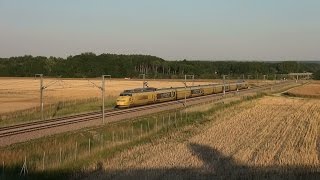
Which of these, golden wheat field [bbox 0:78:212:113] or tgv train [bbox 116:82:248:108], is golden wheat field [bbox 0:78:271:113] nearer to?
golden wheat field [bbox 0:78:212:113]

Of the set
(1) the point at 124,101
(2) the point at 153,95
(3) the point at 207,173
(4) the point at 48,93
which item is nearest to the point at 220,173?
(3) the point at 207,173

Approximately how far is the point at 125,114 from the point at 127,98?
8150 mm

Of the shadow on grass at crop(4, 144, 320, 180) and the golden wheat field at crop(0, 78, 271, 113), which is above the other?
the shadow on grass at crop(4, 144, 320, 180)

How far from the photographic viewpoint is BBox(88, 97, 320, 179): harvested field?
2086 centimetres

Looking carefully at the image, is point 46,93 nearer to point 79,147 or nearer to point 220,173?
point 79,147

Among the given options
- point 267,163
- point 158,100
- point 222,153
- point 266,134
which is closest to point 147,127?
point 266,134

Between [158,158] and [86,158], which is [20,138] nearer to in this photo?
[86,158]

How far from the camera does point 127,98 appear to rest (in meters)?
59.8

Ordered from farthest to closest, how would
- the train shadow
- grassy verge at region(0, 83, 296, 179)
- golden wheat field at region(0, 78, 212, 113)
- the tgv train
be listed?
1. golden wheat field at region(0, 78, 212, 113)
2. the tgv train
3. grassy verge at region(0, 83, 296, 179)
4. the train shadow

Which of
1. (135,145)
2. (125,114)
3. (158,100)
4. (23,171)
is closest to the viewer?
(23,171)

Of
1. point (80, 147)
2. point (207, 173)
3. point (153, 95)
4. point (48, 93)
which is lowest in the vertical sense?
point (48, 93)

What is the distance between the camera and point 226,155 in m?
25.4

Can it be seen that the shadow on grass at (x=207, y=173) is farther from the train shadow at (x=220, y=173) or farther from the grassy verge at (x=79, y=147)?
the grassy verge at (x=79, y=147)

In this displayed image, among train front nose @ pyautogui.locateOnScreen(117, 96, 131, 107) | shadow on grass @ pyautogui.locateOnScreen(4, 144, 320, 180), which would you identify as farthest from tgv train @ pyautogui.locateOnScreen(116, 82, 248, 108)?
shadow on grass @ pyautogui.locateOnScreen(4, 144, 320, 180)
